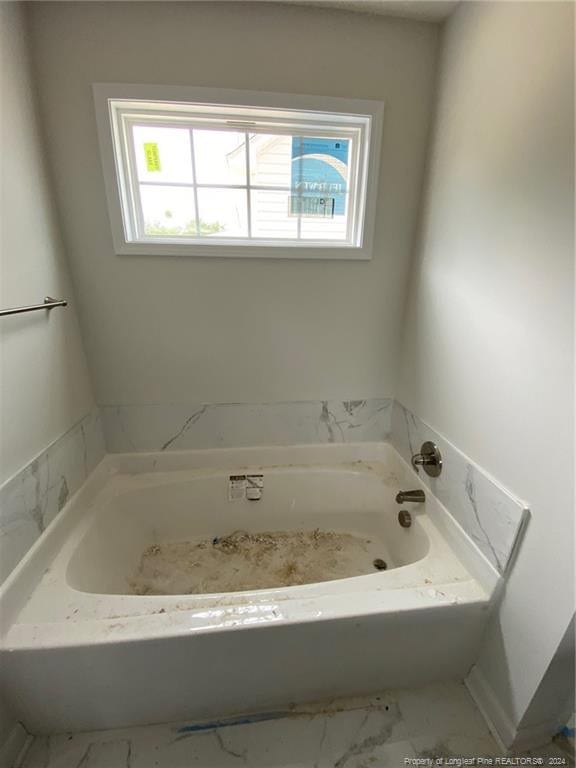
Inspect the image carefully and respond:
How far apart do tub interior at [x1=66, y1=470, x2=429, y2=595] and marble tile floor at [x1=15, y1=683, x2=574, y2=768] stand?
43 cm

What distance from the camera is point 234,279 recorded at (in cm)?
150

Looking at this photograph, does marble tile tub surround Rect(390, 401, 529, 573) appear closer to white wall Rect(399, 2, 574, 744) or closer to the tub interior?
white wall Rect(399, 2, 574, 744)

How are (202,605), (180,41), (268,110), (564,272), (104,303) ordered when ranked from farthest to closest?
(104,303), (268,110), (180,41), (202,605), (564,272)

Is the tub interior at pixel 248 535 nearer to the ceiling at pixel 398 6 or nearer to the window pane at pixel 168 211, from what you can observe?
the window pane at pixel 168 211

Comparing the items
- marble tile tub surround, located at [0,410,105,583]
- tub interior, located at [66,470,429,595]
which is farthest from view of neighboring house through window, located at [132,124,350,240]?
tub interior, located at [66,470,429,595]

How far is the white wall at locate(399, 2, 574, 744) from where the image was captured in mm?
836

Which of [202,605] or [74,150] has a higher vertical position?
[74,150]

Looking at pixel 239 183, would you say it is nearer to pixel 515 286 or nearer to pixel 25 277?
pixel 25 277

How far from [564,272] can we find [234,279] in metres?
1.14

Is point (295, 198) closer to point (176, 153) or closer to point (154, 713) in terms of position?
point (176, 153)

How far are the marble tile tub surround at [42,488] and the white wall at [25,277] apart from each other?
1.9 inches

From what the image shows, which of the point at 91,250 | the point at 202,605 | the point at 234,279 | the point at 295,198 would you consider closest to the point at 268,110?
the point at 295,198

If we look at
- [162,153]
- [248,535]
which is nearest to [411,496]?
[248,535]

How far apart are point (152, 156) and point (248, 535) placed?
1.78 meters
